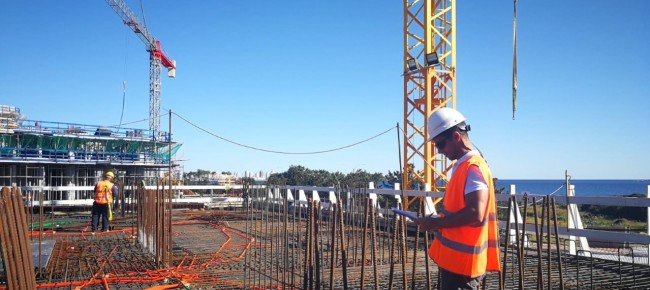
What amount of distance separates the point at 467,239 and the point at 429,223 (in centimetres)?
24

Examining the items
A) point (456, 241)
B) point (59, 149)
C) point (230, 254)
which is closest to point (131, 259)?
point (230, 254)

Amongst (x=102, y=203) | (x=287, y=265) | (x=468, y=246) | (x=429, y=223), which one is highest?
(x=429, y=223)

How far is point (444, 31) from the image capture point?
58.9 ft

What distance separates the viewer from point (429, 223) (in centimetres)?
307

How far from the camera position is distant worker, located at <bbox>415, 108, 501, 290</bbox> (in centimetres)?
290

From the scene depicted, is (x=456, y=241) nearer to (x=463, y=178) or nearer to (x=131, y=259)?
(x=463, y=178)

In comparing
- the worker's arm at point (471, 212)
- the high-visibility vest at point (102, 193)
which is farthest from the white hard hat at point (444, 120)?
the high-visibility vest at point (102, 193)

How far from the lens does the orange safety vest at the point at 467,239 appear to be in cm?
297

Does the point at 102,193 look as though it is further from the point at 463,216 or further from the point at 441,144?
the point at 463,216

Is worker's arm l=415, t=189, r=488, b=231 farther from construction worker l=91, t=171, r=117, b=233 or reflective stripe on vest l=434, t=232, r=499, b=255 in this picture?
construction worker l=91, t=171, r=117, b=233

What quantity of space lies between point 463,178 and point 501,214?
8.94 meters

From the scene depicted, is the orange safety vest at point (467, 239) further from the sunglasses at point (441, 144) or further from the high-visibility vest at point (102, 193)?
the high-visibility vest at point (102, 193)

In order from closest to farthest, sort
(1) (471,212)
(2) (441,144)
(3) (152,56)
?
(1) (471,212)
(2) (441,144)
(3) (152,56)

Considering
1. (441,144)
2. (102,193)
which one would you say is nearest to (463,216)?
(441,144)
